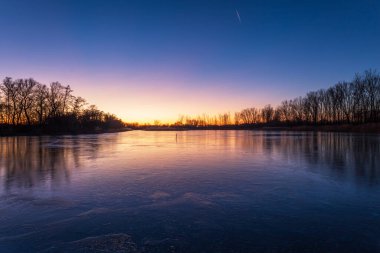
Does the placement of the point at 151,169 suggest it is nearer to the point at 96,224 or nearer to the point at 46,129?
the point at 96,224

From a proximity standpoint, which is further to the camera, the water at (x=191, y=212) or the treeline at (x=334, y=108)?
the treeline at (x=334, y=108)

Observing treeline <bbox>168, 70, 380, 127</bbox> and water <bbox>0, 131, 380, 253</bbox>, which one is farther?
treeline <bbox>168, 70, 380, 127</bbox>

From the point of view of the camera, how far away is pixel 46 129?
52531 mm

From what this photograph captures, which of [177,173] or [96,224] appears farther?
[177,173]

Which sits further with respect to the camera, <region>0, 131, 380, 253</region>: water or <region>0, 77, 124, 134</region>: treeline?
<region>0, 77, 124, 134</region>: treeline

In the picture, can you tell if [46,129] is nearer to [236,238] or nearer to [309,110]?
[236,238]

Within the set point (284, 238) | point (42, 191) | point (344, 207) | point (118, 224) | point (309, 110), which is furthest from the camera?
point (309, 110)

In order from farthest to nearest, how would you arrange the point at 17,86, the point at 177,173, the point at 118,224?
1. the point at 17,86
2. the point at 177,173
3. the point at 118,224

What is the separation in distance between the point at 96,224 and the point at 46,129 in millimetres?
55022

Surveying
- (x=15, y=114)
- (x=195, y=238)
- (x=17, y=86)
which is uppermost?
(x=17, y=86)

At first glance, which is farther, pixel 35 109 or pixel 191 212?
pixel 35 109

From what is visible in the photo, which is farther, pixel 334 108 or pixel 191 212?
pixel 334 108

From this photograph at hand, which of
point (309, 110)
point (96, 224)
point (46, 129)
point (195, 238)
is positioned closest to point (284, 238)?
point (195, 238)

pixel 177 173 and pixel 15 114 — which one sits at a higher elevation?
pixel 15 114
